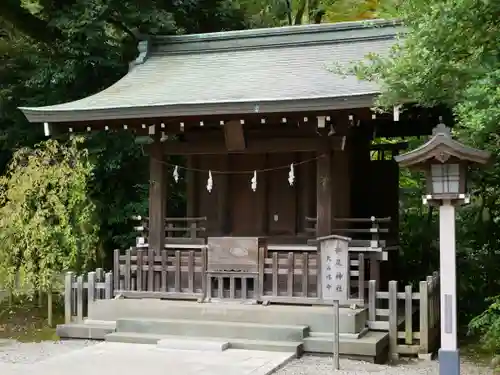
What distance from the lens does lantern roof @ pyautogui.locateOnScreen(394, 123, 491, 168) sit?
5.98 metres

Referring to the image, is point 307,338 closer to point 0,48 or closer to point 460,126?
point 460,126

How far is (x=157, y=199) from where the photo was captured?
9977mm

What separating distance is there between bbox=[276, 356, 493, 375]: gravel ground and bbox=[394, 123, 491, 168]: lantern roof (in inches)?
100

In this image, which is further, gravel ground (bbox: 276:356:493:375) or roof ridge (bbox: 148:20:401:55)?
roof ridge (bbox: 148:20:401:55)

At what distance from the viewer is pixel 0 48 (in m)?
14.0

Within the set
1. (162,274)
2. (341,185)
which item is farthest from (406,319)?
(162,274)

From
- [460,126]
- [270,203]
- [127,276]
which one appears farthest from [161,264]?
[460,126]

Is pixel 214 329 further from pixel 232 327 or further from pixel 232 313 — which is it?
pixel 232 313

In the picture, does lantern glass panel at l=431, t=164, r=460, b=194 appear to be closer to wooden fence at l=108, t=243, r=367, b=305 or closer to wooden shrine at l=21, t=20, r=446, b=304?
wooden shrine at l=21, t=20, r=446, b=304

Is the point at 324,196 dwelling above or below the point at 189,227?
above

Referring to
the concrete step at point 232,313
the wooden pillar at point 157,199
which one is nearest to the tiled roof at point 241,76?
the wooden pillar at point 157,199

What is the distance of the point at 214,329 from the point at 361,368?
2.01 m

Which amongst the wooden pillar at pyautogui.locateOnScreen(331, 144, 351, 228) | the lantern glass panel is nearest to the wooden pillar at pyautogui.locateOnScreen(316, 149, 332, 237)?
the wooden pillar at pyautogui.locateOnScreen(331, 144, 351, 228)

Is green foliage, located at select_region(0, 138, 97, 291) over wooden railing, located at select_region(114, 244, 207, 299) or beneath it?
over
